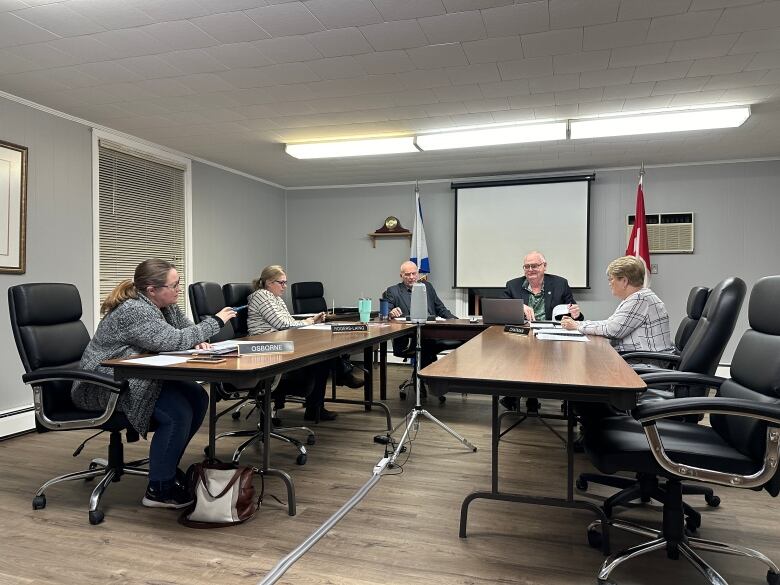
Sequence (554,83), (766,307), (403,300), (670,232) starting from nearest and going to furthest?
(766,307)
(554,83)
(403,300)
(670,232)

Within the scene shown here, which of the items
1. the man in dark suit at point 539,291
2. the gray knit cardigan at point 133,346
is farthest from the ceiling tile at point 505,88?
the gray knit cardigan at point 133,346

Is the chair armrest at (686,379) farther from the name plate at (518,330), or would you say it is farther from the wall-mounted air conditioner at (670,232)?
the wall-mounted air conditioner at (670,232)

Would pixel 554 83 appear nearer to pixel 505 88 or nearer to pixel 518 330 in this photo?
pixel 505 88

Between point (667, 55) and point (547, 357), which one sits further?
point (667, 55)

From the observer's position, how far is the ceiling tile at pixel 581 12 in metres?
2.44

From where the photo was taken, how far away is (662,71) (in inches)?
126

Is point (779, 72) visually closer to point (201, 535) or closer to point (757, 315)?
point (757, 315)

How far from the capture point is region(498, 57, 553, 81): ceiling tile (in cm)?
307

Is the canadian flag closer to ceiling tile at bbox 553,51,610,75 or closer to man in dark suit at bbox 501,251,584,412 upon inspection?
man in dark suit at bbox 501,251,584,412

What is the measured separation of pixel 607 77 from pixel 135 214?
4004 millimetres

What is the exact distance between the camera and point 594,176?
5848mm

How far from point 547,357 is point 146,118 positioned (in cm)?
362

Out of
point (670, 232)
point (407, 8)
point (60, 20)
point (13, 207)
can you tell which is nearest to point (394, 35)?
point (407, 8)

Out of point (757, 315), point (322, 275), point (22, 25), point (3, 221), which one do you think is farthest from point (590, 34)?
point (322, 275)
